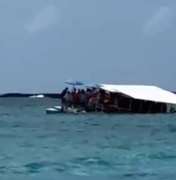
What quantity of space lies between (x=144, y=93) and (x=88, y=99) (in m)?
4.68

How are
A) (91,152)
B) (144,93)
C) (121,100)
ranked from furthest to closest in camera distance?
(144,93)
(121,100)
(91,152)

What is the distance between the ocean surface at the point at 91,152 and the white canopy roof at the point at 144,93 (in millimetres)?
12212

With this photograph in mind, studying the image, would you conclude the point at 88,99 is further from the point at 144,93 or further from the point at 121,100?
the point at 144,93

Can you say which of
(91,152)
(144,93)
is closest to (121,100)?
(144,93)

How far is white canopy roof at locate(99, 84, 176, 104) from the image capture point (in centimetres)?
6512

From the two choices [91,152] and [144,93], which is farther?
[144,93]

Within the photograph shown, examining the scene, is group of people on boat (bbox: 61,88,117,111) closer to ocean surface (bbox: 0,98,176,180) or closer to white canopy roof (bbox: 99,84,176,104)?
white canopy roof (bbox: 99,84,176,104)

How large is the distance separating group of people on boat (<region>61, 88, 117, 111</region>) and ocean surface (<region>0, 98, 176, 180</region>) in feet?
41.4

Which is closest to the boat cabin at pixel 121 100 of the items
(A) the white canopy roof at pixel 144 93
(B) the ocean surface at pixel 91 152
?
(A) the white canopy roof at pixel 144 93

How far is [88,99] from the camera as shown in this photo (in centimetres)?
6625

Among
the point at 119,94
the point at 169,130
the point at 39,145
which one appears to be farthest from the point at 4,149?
the point at 119,94

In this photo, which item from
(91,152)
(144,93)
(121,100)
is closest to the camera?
(91,152)

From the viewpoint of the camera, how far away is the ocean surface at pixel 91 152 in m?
24.5

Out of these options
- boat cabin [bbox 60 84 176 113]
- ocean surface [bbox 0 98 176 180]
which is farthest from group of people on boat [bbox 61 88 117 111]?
ocean surface [bbox 0 98 176 180]
